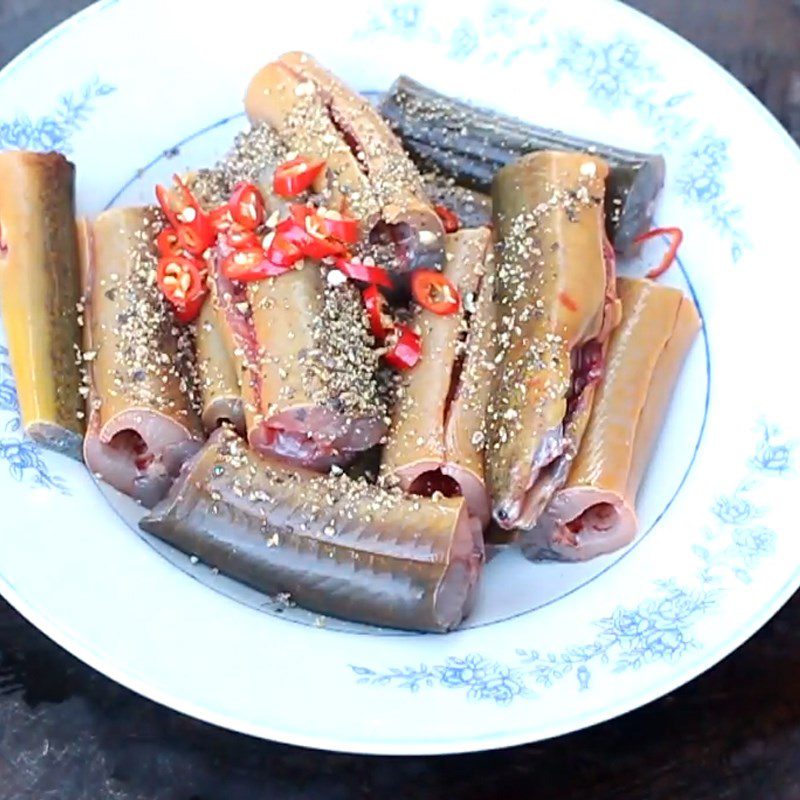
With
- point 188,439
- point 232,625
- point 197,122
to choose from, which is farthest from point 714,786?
point 197,122

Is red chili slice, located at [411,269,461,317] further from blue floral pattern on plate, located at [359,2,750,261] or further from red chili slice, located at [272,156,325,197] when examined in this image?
blue floral pattern on plate, located at [359,2,750,261]

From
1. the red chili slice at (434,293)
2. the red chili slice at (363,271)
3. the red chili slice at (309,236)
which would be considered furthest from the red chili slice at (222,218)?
the red chili slice at (434,293)

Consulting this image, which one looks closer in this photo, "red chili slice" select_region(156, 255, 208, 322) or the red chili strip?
the red chili strip

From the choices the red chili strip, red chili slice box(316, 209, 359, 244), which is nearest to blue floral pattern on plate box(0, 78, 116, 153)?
red chili slice box(316, 209, 359, 244)

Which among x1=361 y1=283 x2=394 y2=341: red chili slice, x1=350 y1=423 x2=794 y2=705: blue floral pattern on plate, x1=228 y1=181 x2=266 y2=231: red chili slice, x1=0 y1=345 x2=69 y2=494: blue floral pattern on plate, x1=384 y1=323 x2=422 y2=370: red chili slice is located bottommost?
x1=350 y1=423 x2=794 y2=705: blue floral pattern on plate

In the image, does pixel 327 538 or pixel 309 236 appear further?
pixel 309 236

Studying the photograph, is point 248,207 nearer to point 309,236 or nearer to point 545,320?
point 309,236

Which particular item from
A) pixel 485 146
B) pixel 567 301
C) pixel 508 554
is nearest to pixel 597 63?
pixel 485 146
